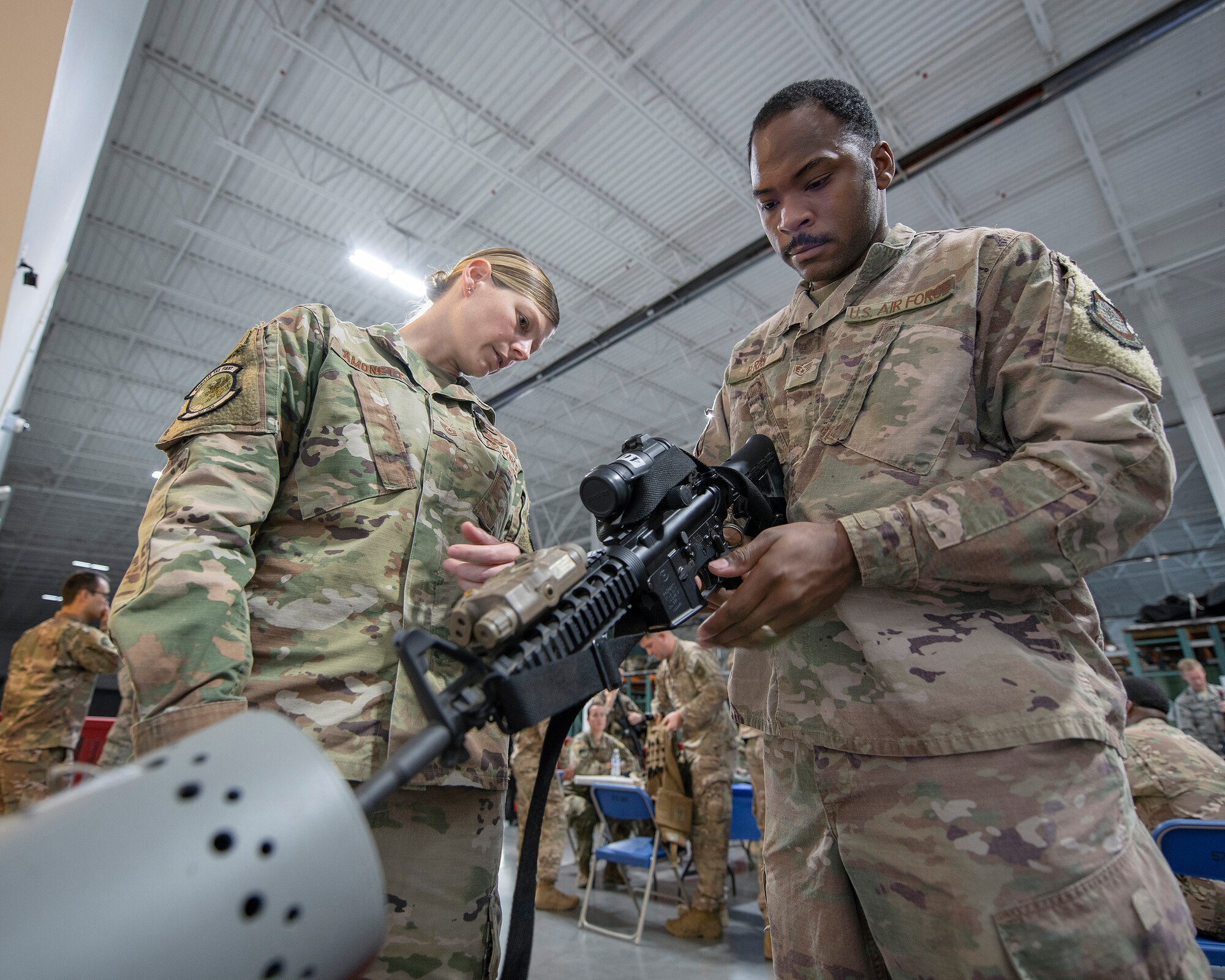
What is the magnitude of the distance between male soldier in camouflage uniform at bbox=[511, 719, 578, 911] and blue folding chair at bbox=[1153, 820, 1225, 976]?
127 inches

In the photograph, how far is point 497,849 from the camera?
1.14 m

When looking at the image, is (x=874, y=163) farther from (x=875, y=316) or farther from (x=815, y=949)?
(x=815, y=949)

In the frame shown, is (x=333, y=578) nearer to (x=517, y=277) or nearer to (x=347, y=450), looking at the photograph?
(x=347, y=450)

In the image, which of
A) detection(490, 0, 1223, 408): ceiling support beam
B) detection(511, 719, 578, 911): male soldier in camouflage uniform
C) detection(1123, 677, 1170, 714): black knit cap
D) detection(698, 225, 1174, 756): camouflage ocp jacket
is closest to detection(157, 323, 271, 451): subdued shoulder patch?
detection(698, 225, 1174, 756): camouflage ocp jacket

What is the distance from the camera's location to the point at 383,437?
1155 millimetres

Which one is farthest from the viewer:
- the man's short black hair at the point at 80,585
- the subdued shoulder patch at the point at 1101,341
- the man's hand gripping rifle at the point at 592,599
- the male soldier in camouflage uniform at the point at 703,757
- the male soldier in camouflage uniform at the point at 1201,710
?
the male soldier in camouflage uniform at the point at 1201,710

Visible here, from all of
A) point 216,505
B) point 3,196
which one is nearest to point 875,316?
point 216,505

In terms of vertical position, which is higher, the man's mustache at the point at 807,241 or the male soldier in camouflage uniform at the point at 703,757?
the man's mustache at the point at 807,241

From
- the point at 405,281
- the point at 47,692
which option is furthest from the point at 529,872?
the point at 405,281

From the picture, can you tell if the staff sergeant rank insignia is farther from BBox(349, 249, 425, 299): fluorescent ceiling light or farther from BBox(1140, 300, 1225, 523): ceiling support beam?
BBox(1140, 300, 1225, 523): ceiling support beam

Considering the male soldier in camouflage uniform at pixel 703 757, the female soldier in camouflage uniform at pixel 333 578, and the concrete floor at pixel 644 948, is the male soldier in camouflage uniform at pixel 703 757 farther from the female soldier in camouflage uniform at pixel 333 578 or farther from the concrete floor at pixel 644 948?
the female soldier in camouflage uniform at pixel 333 578

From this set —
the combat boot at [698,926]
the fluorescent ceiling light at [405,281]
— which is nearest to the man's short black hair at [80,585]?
the fluorescent ceiling light at [405,281]

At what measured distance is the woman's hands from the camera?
96cm

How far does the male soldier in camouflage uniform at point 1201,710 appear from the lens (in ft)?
20.6
